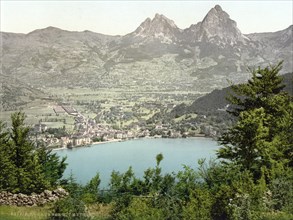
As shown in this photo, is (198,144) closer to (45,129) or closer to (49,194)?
(45,129)

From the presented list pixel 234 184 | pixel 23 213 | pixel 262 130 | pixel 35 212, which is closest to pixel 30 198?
pixel 35 212

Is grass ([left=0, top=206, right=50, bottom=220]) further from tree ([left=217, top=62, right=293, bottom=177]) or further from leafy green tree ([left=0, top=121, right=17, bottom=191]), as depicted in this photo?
tree ([left=217, top=62, right=293, bottom=177])

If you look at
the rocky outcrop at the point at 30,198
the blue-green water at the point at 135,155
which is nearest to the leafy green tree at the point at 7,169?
the rocky outcrop at the point at 30,198

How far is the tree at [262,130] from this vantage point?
2077 cm

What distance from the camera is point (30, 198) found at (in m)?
19.5

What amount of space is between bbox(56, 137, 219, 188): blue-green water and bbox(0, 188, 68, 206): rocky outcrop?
207ft

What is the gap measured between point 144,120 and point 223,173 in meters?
179

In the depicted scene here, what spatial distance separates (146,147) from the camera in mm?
138500

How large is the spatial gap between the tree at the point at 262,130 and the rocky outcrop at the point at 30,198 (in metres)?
9.05

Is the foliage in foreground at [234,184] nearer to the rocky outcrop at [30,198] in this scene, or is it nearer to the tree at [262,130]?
the tree at [262,130]

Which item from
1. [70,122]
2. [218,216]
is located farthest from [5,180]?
[70,122]

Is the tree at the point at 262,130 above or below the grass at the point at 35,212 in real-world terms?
above

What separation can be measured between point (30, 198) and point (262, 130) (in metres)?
11.9

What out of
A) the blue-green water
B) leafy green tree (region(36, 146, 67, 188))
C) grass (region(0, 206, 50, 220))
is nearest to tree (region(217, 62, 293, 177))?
grass (region(0, 206, 50, 220))
